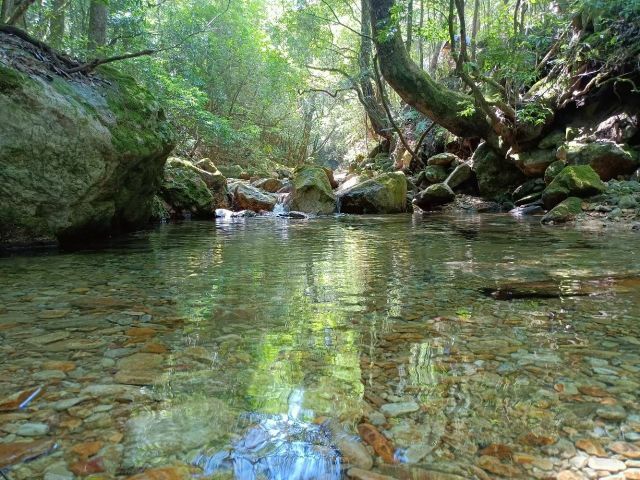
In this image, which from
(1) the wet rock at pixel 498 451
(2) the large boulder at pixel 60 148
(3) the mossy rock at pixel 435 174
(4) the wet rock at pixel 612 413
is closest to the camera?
(1) the wet rock at pixel 498 451

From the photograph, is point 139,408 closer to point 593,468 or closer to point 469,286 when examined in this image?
point 593,468

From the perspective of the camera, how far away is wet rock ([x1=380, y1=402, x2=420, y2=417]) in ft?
4.76

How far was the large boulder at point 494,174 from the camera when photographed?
517 inches

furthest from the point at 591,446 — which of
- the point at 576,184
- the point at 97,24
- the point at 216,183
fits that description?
the point at 97,24

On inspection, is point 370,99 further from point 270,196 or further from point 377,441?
point 377,441

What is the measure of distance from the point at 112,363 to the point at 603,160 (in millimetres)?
11874

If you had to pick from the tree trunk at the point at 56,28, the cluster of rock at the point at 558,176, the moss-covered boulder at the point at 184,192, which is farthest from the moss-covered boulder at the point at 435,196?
the tree trunk at the point at 56,28

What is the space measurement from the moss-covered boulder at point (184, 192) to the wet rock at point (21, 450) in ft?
30.4

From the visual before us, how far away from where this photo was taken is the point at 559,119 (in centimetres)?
1243

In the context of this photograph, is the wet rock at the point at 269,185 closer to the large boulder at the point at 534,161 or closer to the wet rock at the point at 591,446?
the large boulder at the point at 534,161

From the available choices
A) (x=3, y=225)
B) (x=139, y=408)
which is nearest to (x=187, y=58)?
(x=3, y=225)

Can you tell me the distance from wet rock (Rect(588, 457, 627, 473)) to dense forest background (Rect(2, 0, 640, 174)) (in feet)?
17.5

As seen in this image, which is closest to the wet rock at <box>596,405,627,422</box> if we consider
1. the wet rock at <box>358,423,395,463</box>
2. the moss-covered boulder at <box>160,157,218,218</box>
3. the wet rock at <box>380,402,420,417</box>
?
the wet rock at <box>380,402,420,417</box>

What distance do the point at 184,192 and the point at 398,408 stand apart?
376 inches
